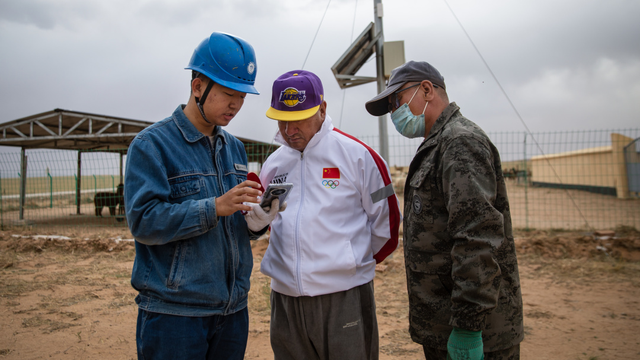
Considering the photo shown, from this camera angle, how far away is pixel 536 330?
4207 millimetres

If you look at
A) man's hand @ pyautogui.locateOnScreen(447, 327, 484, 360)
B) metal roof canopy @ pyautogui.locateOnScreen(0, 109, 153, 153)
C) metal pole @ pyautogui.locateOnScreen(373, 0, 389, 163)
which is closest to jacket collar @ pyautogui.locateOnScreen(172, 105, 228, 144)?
man's hand @ pyautogui.locateOnScreen(447, 327, 484, 360)

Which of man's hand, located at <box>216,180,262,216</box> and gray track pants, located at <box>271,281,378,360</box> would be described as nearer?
man's hand, located at <box>216,180,262,216</box>

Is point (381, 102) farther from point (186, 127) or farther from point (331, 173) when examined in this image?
point (186, 127)

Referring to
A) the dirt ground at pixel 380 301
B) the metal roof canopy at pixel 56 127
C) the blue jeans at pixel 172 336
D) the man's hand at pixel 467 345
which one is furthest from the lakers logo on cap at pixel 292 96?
the metal roof canopy at pixel 56 127

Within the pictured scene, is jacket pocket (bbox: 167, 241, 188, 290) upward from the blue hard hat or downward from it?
downward

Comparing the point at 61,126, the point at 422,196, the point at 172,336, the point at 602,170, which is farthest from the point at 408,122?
the point at 602,170

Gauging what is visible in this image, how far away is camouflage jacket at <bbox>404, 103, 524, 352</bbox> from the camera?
1.54 m

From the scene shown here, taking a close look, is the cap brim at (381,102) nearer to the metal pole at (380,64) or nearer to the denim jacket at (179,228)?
the denim jacket at (179,228)

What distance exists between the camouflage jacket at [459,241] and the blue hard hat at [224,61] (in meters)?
0.93

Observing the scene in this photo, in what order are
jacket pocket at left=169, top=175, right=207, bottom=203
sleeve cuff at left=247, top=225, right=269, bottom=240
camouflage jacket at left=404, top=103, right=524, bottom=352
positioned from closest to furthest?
1. camouflage jacket at left=404, top=103, right=524, bottom=352
2. jacket pocket at left=169, top=175, right=207, bottom=203
3. sleeve cuff at left=247, top=225, right=269, bottom=240

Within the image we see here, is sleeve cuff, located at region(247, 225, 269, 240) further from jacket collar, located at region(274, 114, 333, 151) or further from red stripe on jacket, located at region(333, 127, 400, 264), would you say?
red stripe on jacket, located at region(333, 127, 400, 264)

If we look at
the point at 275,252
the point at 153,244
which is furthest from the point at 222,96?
the point at 275,252

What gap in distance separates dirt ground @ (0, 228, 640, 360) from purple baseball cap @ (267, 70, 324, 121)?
2.61 metres

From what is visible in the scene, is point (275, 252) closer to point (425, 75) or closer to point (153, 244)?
point (153, 244)
